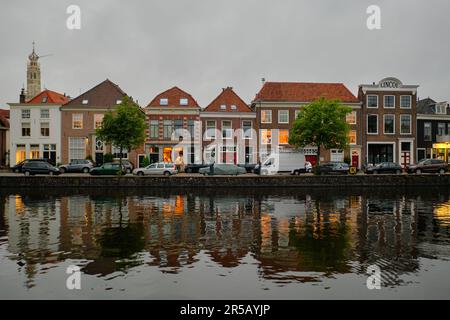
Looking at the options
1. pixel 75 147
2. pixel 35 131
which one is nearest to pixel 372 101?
pixel 75 147

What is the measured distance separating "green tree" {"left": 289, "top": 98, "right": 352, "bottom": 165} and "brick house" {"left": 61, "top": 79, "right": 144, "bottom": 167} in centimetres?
2339

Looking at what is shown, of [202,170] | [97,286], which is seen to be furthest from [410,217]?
[202,170]

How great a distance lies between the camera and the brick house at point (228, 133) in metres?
54.7

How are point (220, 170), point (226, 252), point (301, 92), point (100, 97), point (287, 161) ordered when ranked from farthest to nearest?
point (301, 92), point (100, 97), point (287, 161), point (220, 170), point (226, 252)

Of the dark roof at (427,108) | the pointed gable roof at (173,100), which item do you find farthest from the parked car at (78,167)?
the dark roof at (427,108)

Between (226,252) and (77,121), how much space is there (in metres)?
48.1

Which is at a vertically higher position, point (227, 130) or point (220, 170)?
point (227, 130)

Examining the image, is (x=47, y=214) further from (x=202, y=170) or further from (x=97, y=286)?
(x=202, y=170)

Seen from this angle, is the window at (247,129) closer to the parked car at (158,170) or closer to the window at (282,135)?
the window at (282,135)

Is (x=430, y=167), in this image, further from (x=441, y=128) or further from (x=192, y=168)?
(x=192, y=168)

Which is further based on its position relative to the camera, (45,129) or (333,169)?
(45,129)

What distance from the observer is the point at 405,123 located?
2250 inches

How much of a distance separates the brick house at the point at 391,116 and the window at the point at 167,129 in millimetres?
27656

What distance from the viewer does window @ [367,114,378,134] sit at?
187 feet
